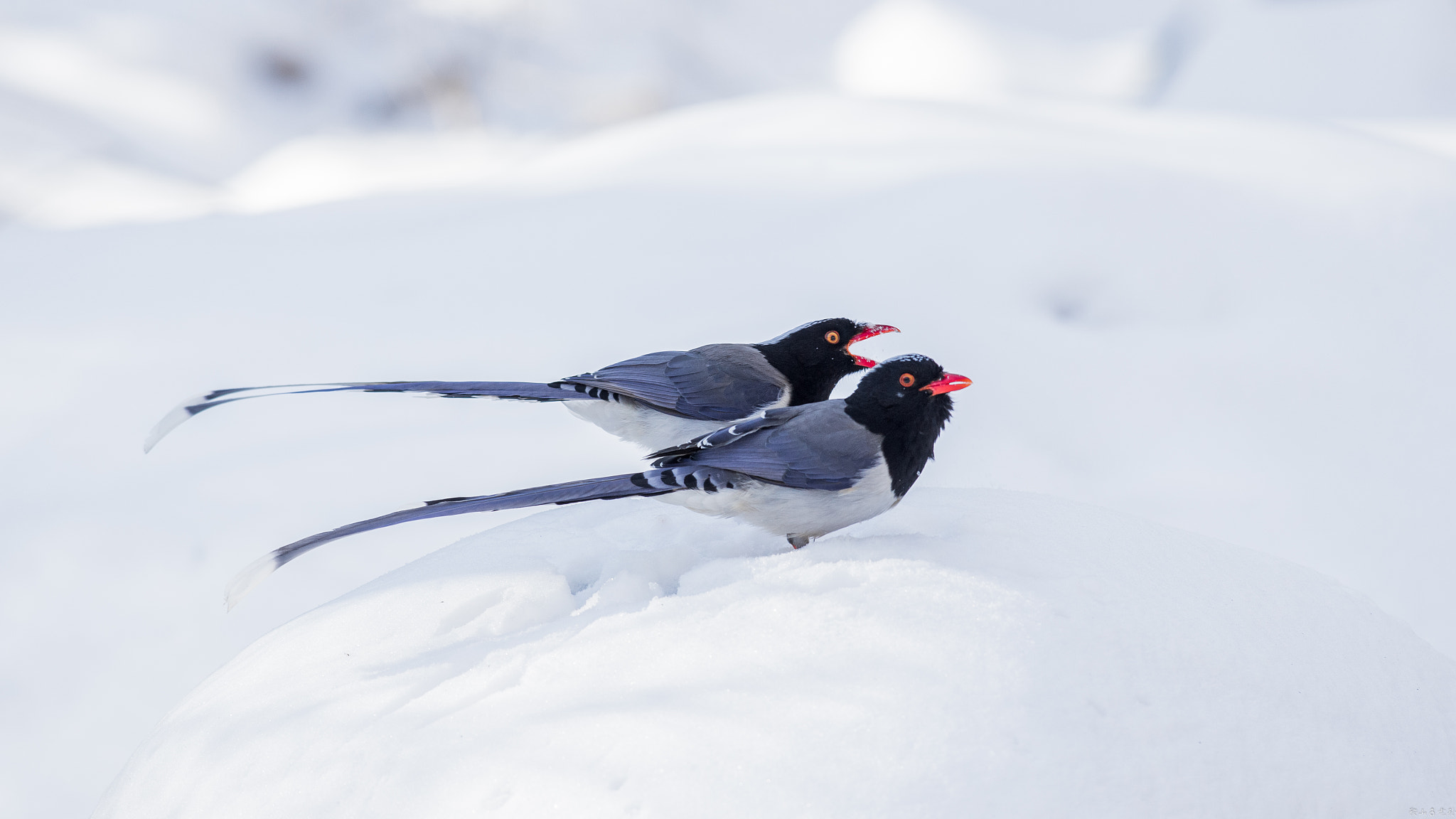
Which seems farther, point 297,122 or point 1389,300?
point 297,122

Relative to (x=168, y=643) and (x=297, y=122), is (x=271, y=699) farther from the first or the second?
(x=297, y=122)

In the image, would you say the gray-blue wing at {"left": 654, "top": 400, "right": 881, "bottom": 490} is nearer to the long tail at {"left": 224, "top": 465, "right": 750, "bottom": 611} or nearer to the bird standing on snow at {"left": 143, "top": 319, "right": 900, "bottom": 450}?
the long tail at {"left": 224, "top": 465, "right": 750, "bottom": 611}

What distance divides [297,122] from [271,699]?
295 inches

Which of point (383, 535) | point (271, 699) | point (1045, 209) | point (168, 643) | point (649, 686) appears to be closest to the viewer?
point (649, 686)

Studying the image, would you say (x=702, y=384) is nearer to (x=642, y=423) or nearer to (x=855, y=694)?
(x=642, y=423)

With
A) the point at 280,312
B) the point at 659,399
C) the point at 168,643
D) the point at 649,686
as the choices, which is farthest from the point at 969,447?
the point at 280,312

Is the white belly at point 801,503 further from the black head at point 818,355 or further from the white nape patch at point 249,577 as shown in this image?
the white nape patch at point 249,577

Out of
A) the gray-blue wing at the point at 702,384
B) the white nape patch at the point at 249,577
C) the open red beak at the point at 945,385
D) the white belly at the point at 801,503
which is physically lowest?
the white belly at the point at 801,503

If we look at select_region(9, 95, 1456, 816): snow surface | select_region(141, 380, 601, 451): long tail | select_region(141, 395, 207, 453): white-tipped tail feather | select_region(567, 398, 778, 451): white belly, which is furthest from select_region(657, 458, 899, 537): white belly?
select_region(141, 395, 207, 453): white-tipped tail feather

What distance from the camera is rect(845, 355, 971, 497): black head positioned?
6.77 ft

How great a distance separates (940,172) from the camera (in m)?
4.40

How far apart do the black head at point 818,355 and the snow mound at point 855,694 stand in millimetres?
665

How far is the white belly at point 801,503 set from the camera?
2.04 m

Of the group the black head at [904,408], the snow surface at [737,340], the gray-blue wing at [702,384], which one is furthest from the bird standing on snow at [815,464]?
the snow surface at [737,340]
